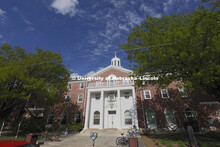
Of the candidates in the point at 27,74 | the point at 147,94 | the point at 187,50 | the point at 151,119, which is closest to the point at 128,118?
the point at 151,119

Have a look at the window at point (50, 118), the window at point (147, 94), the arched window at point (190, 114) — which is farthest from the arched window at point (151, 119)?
the window at point (50, 118)

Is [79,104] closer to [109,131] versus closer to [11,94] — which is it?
[109,131]

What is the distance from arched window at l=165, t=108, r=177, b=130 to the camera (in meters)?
15.7

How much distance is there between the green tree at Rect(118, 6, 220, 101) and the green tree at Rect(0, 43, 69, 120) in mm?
9381

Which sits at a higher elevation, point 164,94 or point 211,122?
point 164,94

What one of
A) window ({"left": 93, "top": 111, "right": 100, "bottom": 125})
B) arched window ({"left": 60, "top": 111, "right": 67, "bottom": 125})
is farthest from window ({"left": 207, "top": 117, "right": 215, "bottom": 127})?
arched window ({"left": 60, "top": 111, "right": 67, "bottom": 125})

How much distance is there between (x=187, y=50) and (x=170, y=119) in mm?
12308

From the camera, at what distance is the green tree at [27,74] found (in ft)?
34.0

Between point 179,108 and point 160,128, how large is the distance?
4.15 metres

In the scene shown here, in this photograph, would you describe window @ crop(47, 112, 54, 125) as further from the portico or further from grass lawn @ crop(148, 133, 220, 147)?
grass lawn @ crop(148, 133, 220, 147)

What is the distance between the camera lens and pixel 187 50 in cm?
798

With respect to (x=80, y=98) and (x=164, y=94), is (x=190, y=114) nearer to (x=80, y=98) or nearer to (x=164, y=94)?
(x=164, y=94)

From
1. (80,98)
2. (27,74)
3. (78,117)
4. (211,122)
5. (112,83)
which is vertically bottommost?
(211,122)

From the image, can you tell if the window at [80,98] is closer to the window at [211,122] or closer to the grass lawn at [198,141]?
the grass lawn at [198,141]
